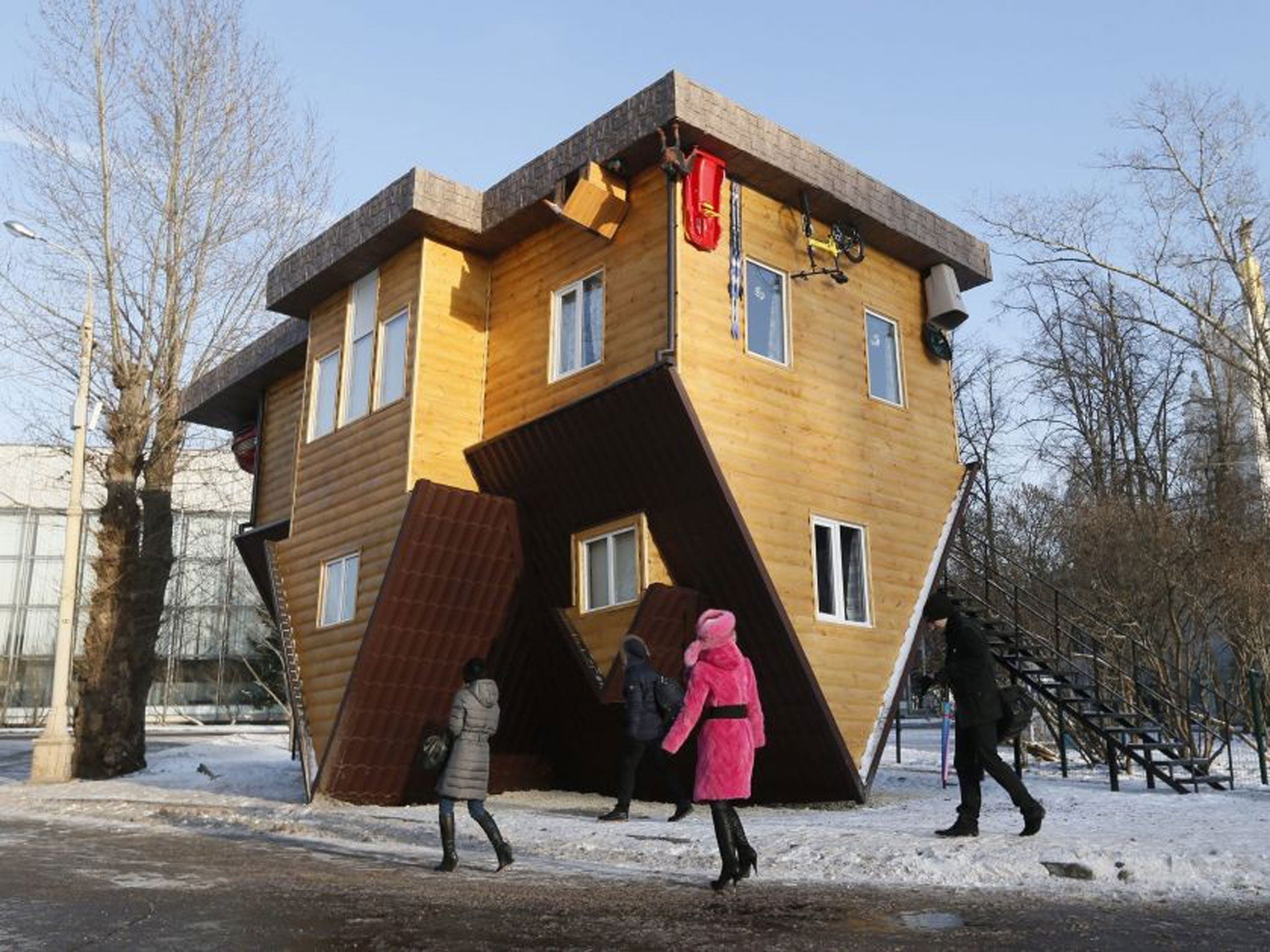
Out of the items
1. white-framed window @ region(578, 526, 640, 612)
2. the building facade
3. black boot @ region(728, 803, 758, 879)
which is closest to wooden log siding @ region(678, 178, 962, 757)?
white-framed window @ region(578, 526, 640, 612)

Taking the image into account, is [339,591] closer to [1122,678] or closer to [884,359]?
[884,359]

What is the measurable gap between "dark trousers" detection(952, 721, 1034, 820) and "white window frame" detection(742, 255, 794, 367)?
5.80m

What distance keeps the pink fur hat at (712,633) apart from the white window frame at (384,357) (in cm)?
798

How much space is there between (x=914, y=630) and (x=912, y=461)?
239cm

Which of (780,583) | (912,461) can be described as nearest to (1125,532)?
(912,461)

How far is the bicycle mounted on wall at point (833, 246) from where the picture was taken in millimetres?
13852

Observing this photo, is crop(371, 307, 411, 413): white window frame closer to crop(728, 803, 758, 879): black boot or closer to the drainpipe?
the drainpipe

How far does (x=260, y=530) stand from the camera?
18344 millimetres

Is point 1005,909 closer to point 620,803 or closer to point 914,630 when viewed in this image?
point 620,803

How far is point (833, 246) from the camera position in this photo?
1425 centimetres

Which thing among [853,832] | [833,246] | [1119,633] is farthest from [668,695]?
[1119,633]

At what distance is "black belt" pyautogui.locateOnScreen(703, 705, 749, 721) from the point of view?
6.98 metres

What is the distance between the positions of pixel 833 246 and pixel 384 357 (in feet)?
21.1

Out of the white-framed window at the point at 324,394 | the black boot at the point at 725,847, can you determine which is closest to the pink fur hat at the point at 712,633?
the black boot at the point at 725,847
